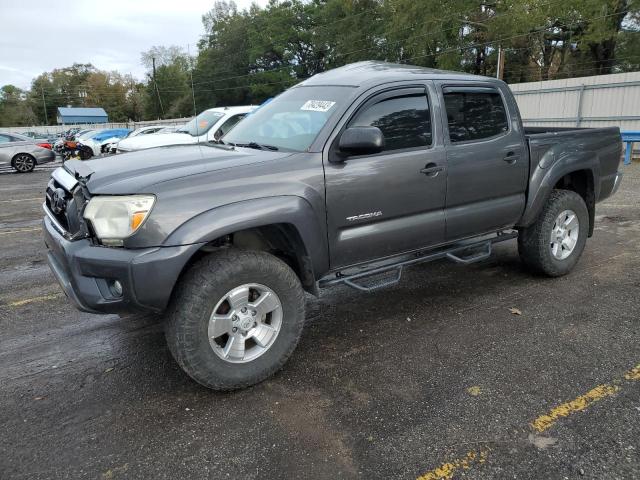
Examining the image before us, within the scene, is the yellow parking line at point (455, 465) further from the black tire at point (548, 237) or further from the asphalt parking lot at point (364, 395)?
the black tire at point (548, 237)

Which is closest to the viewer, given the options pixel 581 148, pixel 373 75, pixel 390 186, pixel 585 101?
→ pixel 390 186

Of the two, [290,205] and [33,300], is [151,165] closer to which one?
[290,205]

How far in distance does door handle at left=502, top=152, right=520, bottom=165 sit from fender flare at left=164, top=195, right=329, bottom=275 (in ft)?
6.39

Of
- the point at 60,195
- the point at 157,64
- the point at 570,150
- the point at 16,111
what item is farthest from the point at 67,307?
the point at 16,111

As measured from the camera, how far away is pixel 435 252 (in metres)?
4.12

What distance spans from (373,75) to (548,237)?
7.87ft

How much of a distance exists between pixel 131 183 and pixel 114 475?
153 cm

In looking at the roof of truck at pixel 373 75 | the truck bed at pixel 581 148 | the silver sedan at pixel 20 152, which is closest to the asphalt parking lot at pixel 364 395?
the truck bed at pixel 581 148

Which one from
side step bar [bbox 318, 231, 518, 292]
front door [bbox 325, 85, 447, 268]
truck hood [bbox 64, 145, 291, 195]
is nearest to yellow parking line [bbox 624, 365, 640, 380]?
side step bar [bbox 318, 231, 518, 292]

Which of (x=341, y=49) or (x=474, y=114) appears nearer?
(x=474, y=114)

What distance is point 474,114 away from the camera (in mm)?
4184

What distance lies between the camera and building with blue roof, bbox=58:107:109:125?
82312mm

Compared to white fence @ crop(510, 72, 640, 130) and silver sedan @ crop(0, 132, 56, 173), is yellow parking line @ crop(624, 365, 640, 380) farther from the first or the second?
silver sedan @ crop(0, 132, 56, 173)

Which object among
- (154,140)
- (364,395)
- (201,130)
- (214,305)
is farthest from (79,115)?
(364,395)
